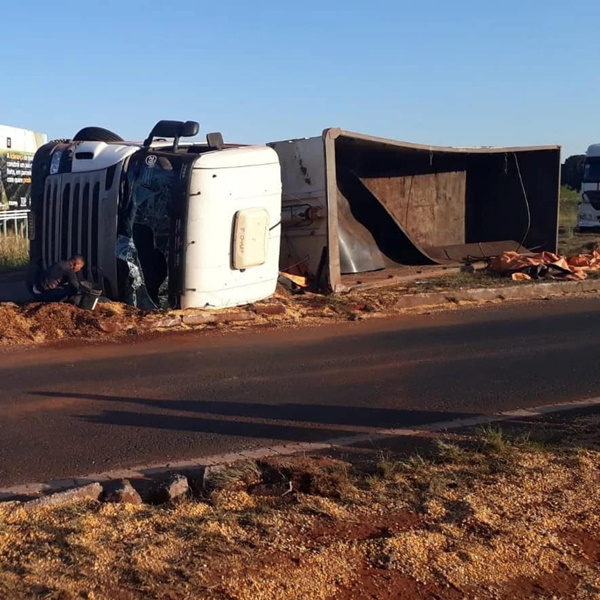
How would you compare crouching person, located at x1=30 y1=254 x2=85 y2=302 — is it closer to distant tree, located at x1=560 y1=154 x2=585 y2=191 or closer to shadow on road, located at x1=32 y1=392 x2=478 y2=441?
shadow on road, located at x1=32 y1=392 x2=478 y2=441

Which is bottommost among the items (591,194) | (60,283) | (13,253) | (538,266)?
(13,253)

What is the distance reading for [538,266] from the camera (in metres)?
17.2

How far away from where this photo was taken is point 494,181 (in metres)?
20.2

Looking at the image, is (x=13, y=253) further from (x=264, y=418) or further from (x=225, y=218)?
(x=264, y=418)

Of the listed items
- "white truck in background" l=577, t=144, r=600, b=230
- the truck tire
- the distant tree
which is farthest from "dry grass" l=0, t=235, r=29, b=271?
the distant tree

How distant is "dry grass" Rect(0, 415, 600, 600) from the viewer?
4.30 m

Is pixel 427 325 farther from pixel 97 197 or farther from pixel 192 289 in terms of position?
pixel 97 197

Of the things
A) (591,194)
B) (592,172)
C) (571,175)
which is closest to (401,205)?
(591,194)

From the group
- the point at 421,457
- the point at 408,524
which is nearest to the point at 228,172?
the point at 421,457

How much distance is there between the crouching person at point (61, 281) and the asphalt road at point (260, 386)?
159 cm

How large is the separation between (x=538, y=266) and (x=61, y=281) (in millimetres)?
8928

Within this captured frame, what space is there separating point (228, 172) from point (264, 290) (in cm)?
191

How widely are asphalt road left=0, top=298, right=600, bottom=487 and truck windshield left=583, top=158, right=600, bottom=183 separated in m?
17.5

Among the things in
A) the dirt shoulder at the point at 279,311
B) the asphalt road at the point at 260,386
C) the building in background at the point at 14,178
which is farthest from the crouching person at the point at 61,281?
the building in background at the point at 14,178
